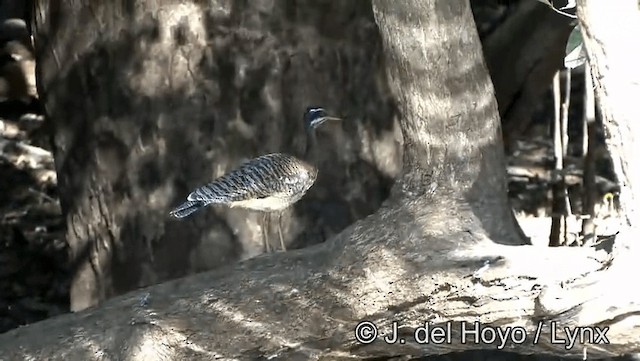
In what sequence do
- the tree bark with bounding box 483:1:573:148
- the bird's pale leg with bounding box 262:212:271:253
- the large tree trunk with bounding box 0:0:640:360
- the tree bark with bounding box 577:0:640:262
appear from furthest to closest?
the tree bark with bounding box 483:1:573:148
the bird's pale leg with bounding box 262:212:271:253
the large tree trunk with bounding box 0:0:640:360
the tree bark with bounding box 577:0:640:262

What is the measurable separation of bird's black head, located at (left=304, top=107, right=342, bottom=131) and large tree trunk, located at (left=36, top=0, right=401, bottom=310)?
0.15ft

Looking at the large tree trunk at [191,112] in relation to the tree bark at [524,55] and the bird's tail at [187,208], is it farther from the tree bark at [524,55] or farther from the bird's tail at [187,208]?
the tree bark at [524,55]

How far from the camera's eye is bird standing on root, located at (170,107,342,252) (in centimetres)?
295

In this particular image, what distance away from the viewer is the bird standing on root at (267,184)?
2.95 metres

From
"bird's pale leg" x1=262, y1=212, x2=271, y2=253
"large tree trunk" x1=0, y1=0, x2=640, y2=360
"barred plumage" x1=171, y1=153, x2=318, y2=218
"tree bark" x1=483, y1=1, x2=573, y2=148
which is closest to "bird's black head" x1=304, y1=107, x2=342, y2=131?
"barred plumage" x1=171, y1=153, x2=318, y2=218

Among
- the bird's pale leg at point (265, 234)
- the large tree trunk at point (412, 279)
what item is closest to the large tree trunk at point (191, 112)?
the bird's pale leg at point (265, 234)

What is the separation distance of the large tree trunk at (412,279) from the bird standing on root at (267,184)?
44 centimetres

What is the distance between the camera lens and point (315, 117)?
2.93 m

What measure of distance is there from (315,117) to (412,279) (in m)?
0.78

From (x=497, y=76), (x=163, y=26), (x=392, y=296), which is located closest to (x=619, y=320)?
(x=392, y=296)

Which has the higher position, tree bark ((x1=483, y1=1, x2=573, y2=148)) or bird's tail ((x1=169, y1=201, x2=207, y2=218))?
tree bark ((x1=483, y1=1, x2=573, y2=148))

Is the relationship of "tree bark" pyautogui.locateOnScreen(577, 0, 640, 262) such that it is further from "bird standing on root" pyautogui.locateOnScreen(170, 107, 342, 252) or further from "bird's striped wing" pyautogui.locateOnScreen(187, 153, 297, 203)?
"bird's striped wing" pyautogui.locateOnScreen(187, 153, 297, 203)

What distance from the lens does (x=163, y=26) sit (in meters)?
3.00

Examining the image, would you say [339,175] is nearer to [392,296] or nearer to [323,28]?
[323,28]
